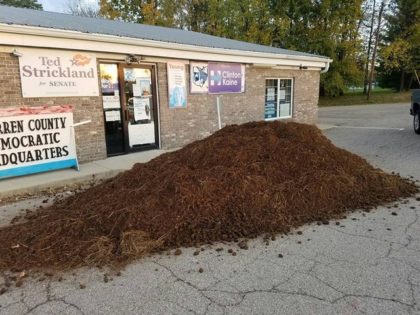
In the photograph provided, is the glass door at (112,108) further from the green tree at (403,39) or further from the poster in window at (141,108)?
the green tree at (403,39)

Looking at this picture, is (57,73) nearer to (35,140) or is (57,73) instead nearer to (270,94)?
(35,140)

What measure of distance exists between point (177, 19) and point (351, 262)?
3177cm

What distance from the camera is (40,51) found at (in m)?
7.00

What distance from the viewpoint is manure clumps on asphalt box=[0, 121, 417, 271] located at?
3.84 m

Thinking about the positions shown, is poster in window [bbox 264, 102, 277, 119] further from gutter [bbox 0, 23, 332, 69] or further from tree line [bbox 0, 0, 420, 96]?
tree line [bbox 0, 0, 420, 96]

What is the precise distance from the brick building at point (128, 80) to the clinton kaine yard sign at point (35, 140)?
18.6 inches

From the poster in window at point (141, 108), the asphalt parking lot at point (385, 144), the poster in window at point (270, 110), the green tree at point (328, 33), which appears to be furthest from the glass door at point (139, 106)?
the green tree at point (328, 33)

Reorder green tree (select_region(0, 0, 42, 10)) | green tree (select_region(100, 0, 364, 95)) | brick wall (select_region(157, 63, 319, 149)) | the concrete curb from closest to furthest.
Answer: the concrete curb < brick wall (select_region(157, 63, 319, 149)) < green tree (select_region(100, 0, 364, 95)) < green tree (select_region(0, 0, 42, 10))

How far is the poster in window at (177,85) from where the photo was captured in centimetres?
948

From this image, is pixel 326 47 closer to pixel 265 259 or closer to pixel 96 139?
pixel 96 139

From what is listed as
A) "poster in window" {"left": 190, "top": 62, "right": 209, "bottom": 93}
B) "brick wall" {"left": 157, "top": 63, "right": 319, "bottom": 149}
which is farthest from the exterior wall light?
"poster in window" {"left": 190, "top": 62, "right": 209, "bottom": 93}

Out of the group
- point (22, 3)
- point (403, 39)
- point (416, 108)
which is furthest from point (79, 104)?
point (22, 3)

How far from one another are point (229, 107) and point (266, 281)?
8784 mm

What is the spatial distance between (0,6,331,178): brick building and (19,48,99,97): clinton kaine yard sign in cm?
2
